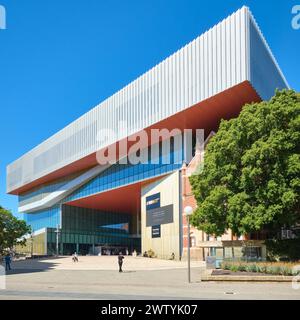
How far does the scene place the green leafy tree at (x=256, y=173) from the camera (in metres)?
28.3

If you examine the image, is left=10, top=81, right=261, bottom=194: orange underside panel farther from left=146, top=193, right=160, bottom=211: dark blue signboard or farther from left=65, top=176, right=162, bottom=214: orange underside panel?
left=65, top=176, right=162, bottom=214: orange underside panel

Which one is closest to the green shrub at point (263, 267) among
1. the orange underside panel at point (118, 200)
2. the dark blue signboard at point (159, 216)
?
the dark blue signboard at point (159, 216)

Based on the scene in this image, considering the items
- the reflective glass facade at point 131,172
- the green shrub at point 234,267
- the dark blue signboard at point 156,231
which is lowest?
the green shrub at point 234,267

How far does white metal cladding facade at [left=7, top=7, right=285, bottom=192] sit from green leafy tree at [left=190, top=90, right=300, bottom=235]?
46.7 feet

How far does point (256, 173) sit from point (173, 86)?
2642 centimetres

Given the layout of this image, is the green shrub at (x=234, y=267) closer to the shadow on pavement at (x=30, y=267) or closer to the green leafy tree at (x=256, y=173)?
the green leafy tree at (x=256, y=173)

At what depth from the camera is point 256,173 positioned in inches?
1129

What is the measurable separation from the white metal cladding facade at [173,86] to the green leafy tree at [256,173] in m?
14.2

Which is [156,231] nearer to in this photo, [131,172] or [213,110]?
[131,172]

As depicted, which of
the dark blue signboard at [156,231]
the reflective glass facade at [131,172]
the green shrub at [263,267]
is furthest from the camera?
the dark blue signboard at [156,231]

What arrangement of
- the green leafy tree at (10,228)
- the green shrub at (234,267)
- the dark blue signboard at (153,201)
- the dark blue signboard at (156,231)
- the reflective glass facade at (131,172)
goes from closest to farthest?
the green shrub at (234,267), the reflective glass facade at (131,172), the dark blue signboard at (156,231), the dark blue signboard at (153,201), the green leafy tree at (10,228)

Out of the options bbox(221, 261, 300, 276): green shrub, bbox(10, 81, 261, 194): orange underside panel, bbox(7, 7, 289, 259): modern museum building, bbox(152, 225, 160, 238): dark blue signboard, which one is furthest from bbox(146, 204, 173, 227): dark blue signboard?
bbox(221, 261, 300, 276): green shrub

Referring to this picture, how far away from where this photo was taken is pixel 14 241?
261ft
